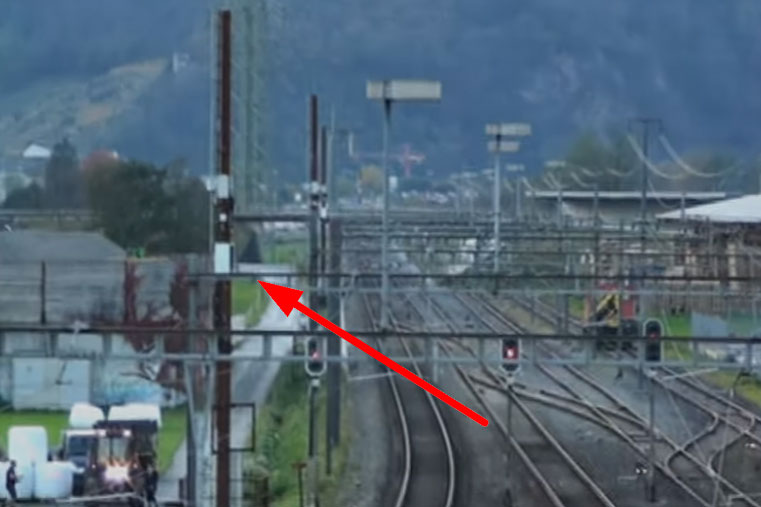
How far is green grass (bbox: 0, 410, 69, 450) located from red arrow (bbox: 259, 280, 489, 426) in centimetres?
202

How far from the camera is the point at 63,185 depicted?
11.1 metres

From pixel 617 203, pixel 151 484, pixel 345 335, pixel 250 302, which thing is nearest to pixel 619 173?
pixel 617 203

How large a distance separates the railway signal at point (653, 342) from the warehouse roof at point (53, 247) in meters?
4.01

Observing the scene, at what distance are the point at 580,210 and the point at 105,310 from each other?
1430 cm

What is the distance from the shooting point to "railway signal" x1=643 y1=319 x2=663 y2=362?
5426 mm

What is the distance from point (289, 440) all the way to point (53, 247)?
89.3 inches

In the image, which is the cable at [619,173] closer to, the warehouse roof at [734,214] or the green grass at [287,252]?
the green grass at [287,252]

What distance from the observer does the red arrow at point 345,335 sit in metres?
5.89

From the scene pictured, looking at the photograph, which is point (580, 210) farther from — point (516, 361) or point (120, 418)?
point (516, 361)

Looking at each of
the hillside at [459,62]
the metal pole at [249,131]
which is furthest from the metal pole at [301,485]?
the hillside at [459,62]

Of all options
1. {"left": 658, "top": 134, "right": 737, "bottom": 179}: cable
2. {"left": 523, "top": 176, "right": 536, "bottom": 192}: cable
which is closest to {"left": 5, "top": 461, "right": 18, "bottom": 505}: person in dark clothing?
{"left": 658, "top": 134, "right": 737, "bottom": 179}: cable

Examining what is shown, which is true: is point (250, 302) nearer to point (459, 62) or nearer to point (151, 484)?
point (151, 484)

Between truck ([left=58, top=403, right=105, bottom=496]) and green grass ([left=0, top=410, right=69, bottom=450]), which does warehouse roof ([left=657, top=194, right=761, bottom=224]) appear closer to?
truck ([left=58, top=403, right=105, bottom=496])

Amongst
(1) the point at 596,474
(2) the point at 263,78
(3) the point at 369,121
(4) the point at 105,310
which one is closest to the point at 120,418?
(4) the point at 105,310
